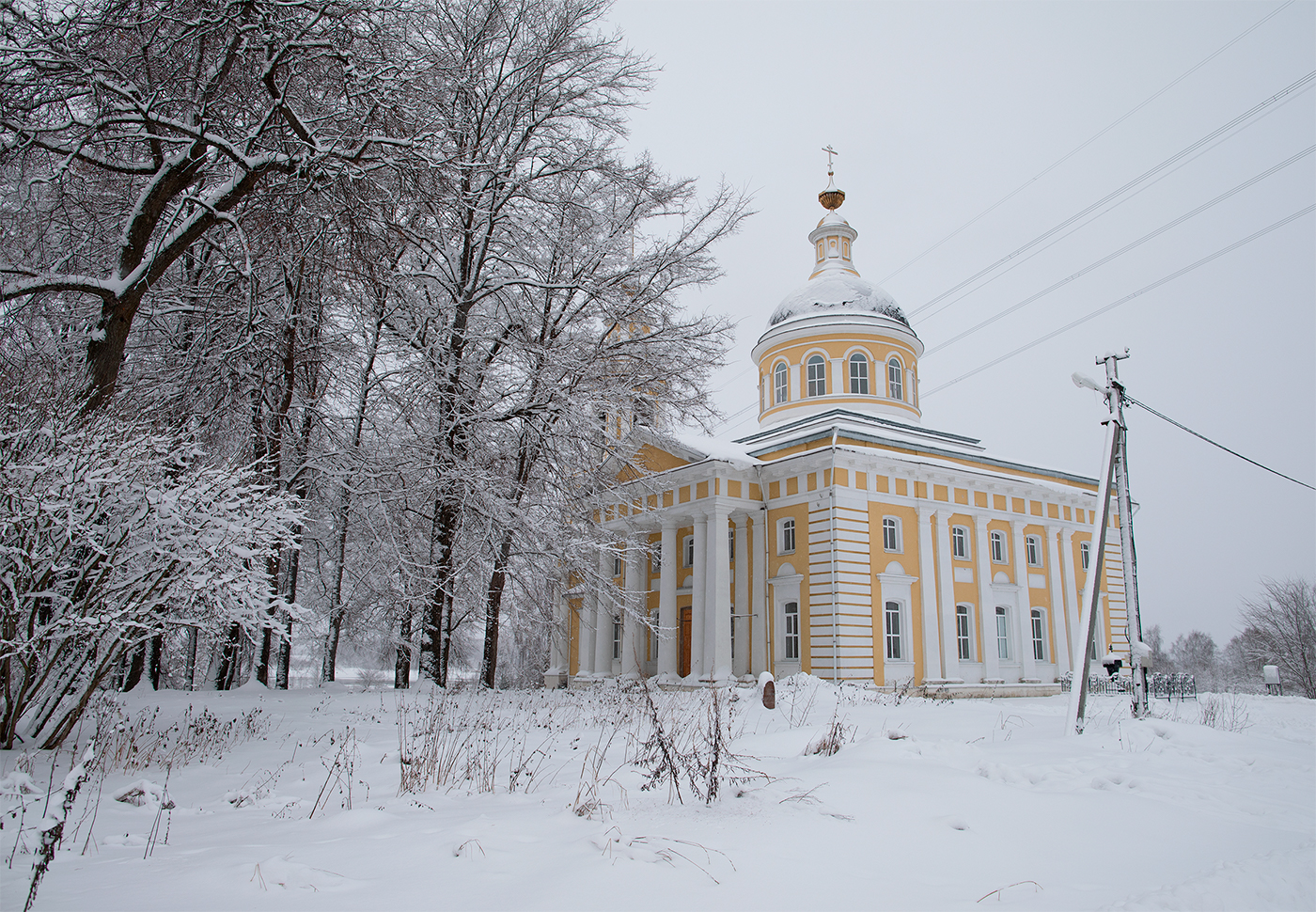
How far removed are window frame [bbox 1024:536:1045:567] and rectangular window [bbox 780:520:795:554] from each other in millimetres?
9269

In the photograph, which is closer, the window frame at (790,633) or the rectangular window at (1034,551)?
the window frame at (790,633)

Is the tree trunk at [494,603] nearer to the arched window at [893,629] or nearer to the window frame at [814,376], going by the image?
the arched window at [893,629]

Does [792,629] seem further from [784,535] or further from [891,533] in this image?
[891,533]

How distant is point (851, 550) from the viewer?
22.9 meters

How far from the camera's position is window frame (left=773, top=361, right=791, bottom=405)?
102 feet

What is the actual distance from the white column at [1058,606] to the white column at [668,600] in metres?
13.2

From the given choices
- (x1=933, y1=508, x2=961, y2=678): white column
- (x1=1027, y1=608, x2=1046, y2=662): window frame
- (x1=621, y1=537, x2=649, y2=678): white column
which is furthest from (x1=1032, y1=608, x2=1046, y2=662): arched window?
(x1=621, y1=537, x2=649, y2=678): white column

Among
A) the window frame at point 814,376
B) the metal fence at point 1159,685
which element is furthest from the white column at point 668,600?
the metal fence at point 1159,685

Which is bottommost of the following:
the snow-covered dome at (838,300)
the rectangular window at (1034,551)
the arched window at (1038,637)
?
the arched window at (1038,637)

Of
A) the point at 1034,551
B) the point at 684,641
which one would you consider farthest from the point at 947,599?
the point at 684,641

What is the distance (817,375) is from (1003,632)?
37.5 feet

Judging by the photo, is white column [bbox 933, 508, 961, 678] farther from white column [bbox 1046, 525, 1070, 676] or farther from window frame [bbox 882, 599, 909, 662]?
white column [bbox 1046, 525, 1070, 676]

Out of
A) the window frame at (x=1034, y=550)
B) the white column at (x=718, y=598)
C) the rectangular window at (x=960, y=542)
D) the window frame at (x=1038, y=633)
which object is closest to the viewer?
the white column at (x=718, y=598)

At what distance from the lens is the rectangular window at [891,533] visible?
24125 mm
